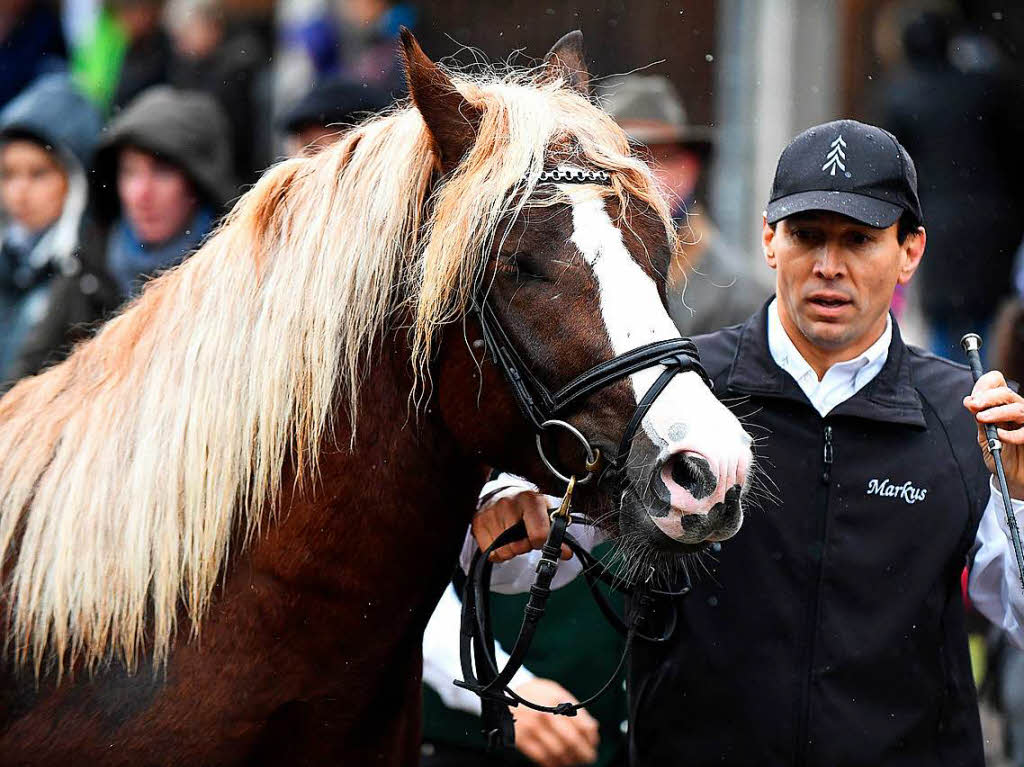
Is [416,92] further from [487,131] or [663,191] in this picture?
[663,191]

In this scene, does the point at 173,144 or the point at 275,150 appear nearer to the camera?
the point at 173,144

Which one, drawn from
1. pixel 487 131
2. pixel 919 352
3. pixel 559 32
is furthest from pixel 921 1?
pixel 487 131

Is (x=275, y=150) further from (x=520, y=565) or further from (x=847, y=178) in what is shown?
(x=847, y=178)

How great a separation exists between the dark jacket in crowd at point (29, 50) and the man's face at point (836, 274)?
8.01 metres

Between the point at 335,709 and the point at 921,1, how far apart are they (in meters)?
9.41

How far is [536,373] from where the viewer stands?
8.70ft

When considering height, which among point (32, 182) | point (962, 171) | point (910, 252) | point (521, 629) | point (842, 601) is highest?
point (32, 182)

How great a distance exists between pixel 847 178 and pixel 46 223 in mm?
4716

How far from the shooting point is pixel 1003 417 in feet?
8.89

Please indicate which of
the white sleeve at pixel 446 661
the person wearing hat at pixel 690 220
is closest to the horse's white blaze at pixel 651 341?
Result: the white sleeve at pixel 446 661

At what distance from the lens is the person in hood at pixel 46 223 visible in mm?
6012

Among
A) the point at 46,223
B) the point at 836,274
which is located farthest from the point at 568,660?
the point at 46,223

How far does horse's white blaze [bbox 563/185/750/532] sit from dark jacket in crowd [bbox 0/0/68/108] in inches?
320

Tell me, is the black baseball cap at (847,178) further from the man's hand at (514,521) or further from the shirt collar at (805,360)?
the man's hand at (514,521)
